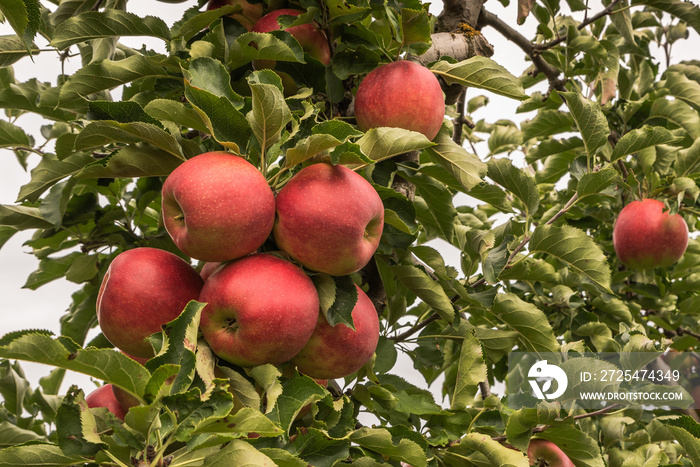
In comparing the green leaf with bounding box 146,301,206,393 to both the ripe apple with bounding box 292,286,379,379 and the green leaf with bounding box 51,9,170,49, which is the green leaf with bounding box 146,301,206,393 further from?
the green leaf with bounding box 51,9,170,49

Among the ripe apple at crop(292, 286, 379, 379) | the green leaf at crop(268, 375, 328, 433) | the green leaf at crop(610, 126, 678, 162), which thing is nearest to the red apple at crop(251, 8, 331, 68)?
the ripe apple at crop(292, 286, 379, 379)

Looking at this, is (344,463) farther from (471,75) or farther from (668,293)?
(668,293)

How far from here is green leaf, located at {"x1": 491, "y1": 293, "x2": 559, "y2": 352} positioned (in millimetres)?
1324

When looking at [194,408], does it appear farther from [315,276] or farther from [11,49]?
[11,49]

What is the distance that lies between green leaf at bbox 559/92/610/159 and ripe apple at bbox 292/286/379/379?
88 centimetres

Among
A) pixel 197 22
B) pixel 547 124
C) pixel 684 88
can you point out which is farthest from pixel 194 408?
pixel 684 88

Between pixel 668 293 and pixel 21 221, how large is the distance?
2573 millimetres

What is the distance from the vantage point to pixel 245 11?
124 cm

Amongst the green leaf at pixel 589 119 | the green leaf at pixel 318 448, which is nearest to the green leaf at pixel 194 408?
the green leaf at pixel 318 448

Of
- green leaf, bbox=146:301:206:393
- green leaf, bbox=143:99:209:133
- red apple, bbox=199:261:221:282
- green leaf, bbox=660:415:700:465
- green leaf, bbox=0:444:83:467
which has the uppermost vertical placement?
green leaf, bbox=143:99:209:133

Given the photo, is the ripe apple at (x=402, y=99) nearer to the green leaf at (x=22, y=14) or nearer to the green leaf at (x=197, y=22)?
A: the green leaf at (x=197, y=22)

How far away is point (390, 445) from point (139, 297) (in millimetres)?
456

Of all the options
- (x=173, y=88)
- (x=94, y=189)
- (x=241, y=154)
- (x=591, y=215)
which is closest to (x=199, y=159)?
(x=241, y=154)

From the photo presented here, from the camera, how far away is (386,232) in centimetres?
117
